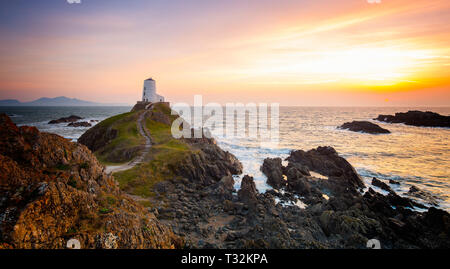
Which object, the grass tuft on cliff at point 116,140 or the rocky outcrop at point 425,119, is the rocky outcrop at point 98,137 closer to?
the grass tuft on cliff at point 116,140

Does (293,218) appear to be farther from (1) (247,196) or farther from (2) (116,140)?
(2) (116,140)

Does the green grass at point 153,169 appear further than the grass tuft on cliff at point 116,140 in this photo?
No

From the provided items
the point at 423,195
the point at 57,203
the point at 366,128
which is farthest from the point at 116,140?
the point at 366,128

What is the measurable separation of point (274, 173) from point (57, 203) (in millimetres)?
29692

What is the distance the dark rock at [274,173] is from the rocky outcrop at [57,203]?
2310 centimetres

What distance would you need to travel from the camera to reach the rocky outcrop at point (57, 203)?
7371 millimetres

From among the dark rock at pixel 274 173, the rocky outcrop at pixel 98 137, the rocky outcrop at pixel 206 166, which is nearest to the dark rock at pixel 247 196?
the rocky outcrop at pixel 206 166

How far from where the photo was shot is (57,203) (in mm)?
8445

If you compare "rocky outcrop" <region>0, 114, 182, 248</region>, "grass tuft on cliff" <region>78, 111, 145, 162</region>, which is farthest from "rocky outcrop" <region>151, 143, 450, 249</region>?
"grass tuft on cliff" <region>78, 111, 145, 162</region>

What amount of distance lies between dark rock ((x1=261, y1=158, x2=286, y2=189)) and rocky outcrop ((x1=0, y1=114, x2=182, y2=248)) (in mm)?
23100

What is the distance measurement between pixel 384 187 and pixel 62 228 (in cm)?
3822
